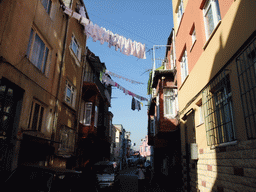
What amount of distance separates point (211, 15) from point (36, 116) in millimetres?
8144

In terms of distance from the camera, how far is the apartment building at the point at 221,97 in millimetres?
4109

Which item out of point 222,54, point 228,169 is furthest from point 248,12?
point 228,169

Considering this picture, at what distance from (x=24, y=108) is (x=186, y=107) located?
7.03 metres

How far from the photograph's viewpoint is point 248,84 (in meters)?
4.01

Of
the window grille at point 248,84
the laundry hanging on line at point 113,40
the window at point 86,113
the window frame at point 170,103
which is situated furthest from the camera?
the window at point 86,113

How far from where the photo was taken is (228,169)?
486cm

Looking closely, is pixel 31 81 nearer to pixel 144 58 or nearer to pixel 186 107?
pixel 144 58

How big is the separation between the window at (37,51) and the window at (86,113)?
7356 millimetres

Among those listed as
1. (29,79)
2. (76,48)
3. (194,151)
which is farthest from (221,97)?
(76,48)

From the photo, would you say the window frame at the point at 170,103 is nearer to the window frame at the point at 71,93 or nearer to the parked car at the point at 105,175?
the parked car at the point at 105,175

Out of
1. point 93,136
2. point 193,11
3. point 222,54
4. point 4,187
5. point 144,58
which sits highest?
point 193,11

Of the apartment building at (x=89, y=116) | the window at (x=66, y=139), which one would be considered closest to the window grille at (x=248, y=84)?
the window at (x=66, y=139)

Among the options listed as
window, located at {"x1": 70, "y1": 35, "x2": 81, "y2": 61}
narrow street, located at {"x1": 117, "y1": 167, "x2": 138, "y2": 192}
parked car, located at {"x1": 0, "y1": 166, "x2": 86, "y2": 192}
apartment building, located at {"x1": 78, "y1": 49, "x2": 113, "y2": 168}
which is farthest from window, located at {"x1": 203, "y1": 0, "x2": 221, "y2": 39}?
apartment building, located at {"x1": 78, "y1": 49, "x2": 113, "y2": 168}

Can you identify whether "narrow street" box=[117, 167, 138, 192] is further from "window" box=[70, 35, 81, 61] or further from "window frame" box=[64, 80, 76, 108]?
"window" box=[70, 35, 81, 61]
